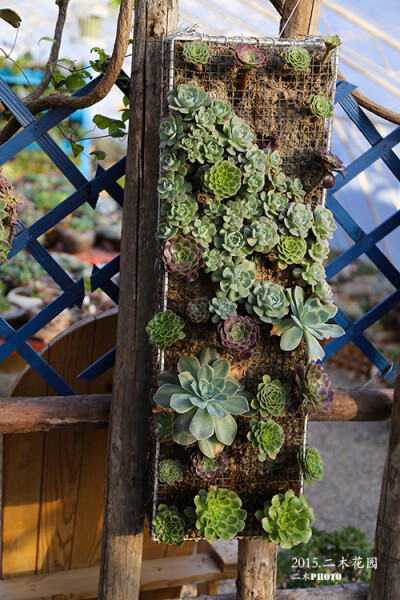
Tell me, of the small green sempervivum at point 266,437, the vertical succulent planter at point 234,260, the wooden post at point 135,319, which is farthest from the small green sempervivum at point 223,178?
the small green sempervivum at point 266,437

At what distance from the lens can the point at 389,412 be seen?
178cm

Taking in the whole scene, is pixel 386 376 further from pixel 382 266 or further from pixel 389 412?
pixel 382 266

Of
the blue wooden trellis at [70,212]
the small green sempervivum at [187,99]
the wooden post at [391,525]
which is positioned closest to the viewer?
the small green sempervivum at [187,99]

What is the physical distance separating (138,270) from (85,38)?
5941 millimetres

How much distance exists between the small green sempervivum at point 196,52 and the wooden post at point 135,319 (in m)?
0.16

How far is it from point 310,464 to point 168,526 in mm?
363

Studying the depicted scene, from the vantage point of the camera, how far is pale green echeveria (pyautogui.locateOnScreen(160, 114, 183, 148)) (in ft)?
4.00

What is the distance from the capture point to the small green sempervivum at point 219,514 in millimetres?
1305

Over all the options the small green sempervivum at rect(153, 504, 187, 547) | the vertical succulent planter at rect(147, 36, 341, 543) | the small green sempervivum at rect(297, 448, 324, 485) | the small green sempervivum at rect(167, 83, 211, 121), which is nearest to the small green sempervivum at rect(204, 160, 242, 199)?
the vertical succulent planter at rect(147, 36, 341, 543)

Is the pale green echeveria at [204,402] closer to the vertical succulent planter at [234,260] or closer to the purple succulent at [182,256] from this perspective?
the vertical succulent planter at [234,260]

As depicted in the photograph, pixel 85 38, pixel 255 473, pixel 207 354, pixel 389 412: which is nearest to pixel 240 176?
pixel 207 354

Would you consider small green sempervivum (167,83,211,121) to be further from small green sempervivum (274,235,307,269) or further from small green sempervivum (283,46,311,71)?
small green sempervivum (274,235,307,269)

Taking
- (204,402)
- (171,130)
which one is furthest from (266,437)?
(171,130)

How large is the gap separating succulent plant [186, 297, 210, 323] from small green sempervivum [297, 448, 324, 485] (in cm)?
41
